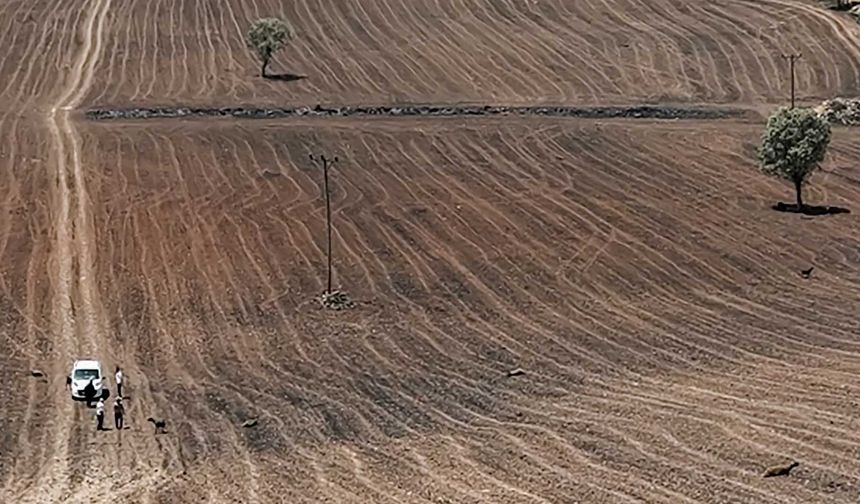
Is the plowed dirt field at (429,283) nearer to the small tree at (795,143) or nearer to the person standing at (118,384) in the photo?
the person standing at (118,384)

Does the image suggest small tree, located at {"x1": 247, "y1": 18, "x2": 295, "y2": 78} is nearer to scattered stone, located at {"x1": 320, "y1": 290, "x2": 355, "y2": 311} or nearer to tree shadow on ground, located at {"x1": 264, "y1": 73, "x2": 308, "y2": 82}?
tree shadow on ground, located at {"x1": 264, "y1": 73, "x2": 308, "y2": 82}

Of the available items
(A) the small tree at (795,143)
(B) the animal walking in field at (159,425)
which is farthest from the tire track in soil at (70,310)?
(A) the small tree at (795,143)

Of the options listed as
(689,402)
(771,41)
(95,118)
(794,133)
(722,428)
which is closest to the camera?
(722,428)

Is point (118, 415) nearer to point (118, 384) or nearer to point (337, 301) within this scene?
point (118, 384)

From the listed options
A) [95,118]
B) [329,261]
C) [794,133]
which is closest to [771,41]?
[794,133]

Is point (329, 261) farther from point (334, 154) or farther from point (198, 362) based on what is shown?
point (334, 154)

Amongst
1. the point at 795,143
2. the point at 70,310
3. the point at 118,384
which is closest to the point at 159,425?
the point at 118,384

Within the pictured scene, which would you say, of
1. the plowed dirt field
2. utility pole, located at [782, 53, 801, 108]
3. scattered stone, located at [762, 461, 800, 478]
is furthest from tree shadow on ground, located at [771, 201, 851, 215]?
scattered stone, located at [762, 461, 800, 478]
